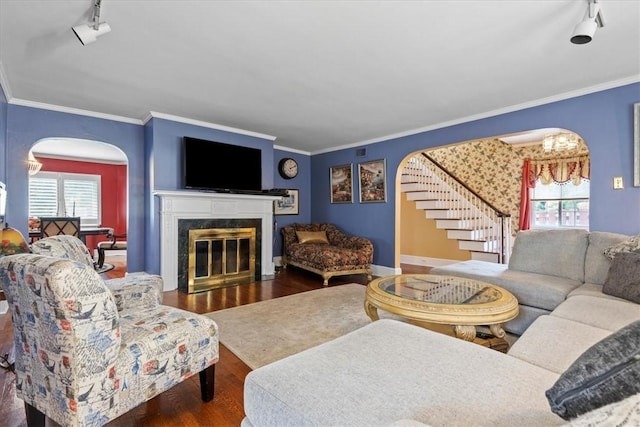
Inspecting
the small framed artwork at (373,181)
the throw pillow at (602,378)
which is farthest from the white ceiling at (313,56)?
the throw pillow at (602,378)

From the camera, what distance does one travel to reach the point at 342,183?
20.1 ft

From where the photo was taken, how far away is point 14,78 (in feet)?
9.95

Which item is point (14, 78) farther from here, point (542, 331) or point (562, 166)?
point (562, 166)

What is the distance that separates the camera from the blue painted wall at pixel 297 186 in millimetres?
6129

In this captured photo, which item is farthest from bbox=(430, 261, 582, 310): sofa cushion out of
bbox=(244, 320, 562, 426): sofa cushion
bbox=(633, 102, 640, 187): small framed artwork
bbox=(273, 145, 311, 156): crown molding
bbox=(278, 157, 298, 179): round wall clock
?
bbox=(273, 145, 311, 156): crown molding

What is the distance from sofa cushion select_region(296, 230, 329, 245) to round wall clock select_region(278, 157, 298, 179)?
1.26 metres

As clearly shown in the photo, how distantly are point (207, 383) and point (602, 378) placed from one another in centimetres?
179

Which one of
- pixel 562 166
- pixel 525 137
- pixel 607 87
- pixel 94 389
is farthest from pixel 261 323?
pixel 562 166

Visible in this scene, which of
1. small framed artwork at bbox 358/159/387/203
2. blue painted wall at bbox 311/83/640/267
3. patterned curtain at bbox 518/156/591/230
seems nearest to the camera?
blue painted wall at bbox 311/83/640/267

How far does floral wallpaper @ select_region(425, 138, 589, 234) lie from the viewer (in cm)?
651

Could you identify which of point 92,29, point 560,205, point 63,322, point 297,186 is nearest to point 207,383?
point 63,322

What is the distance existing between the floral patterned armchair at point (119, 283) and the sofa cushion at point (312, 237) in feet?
11.3

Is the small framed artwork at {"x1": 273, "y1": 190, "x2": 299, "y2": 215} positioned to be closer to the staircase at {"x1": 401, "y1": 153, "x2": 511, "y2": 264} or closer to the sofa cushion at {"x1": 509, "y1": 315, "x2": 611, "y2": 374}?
the staircase at {"x1": 401, "y1": 153, "x2": 511, "y2": 264}

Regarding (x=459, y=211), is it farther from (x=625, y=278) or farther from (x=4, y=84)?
(x=4, y=84)
